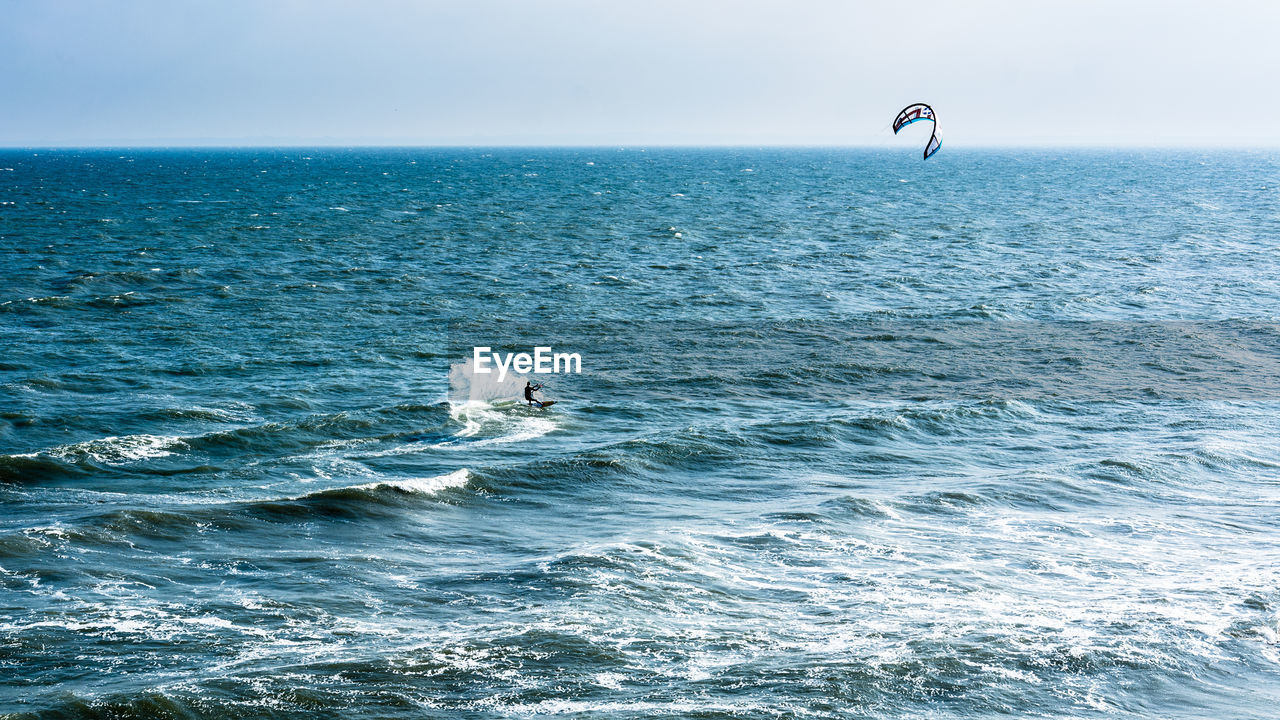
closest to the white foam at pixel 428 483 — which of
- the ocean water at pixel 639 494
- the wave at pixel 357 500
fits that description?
the wave at pixel 357 500

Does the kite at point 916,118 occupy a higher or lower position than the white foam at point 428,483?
higher

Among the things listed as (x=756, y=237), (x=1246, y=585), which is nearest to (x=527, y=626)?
(x=1246, y=585)

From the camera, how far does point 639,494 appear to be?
33.2 m

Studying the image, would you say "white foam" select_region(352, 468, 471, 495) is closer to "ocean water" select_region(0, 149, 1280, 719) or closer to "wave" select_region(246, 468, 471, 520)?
"wave" select_region(246, 468, 471, 520)

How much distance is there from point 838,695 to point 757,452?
17.1 m

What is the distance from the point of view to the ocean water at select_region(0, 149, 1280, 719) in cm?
2144

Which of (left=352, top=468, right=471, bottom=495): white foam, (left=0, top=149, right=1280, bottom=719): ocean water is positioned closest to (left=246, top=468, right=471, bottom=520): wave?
(left=352, top=468, right=471, bottom=495): white foam

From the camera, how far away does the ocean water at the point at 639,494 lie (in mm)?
21438

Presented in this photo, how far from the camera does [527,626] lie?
76.4ft

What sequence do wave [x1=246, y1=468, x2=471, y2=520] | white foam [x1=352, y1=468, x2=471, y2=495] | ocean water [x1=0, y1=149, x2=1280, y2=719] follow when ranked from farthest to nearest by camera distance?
white foam [x1=352, y1=468, x2=471, y2=495] → wave [x1=246, y1=468, x2=471, y2=520] → ocean water [x1=0, y1=149, x2=1280, y2=719]

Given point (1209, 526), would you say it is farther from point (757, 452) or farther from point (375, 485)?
point (375, 485)

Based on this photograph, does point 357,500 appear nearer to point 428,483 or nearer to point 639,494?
point 428,483

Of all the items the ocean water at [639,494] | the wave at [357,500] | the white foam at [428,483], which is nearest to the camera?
the ocean water at [639,494]

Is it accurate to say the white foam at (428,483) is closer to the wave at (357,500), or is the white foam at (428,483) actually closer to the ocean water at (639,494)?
the wave at (357,500)
